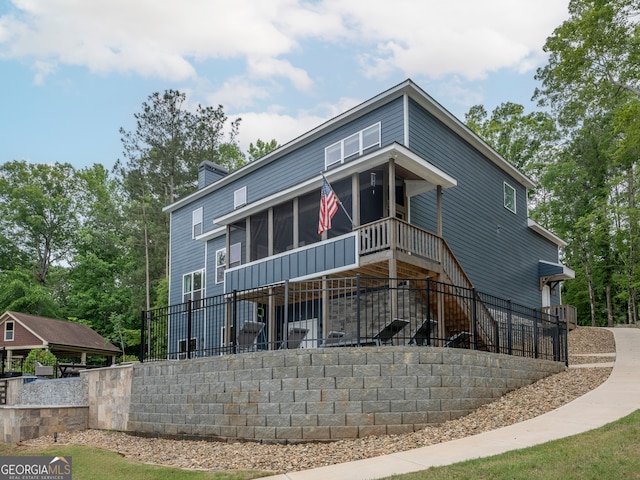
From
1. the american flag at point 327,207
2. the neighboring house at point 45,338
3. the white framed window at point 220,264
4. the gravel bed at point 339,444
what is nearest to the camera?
the gravel bed at point 339,444

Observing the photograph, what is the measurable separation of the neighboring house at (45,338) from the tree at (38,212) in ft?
47.3

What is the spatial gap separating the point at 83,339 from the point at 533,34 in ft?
90.1

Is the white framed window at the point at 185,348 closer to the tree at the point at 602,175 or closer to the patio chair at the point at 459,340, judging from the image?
the patio chair at the point at 459,340

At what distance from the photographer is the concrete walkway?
7.24 metres

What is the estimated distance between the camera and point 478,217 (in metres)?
19.4

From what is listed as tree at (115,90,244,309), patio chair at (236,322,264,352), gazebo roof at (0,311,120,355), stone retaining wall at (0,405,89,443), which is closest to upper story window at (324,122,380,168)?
patio chair at (236,322,264,352)

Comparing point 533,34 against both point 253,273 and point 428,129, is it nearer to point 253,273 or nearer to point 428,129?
point 428,129

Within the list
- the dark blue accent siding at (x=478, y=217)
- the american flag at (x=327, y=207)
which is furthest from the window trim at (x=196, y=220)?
the american flag at (x=327, y=207)

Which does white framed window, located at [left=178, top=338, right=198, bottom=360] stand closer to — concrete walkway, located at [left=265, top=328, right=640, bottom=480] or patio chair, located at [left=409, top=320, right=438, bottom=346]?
patio chair, located at [left=409, top=320, right=438, bottom=346]

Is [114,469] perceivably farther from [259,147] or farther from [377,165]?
[259,147]

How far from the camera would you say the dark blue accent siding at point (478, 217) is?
55.9 ft

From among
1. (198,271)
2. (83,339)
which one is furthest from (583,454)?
(83,339)

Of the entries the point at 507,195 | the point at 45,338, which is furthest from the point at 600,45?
the point at 45,338

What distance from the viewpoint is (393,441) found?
29.3 ft
